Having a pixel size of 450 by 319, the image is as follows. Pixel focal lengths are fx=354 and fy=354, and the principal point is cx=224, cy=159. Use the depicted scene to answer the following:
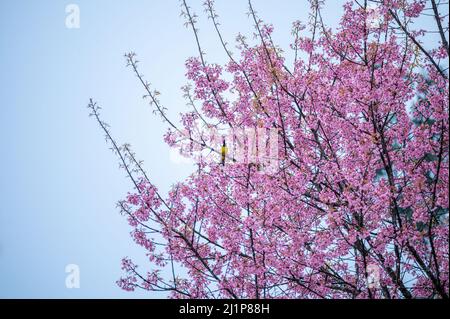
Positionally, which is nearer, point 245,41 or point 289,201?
point 289,201

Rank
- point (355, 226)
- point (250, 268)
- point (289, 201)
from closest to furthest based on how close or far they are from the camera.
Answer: point (355, 226) → point (250, 268) → point (289, 201)

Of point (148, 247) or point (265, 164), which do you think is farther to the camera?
point (148, 247)

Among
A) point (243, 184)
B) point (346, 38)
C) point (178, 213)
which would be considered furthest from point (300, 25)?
point (178, 213)

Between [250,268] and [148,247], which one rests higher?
[148,247]

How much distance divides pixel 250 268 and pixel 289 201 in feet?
3.63

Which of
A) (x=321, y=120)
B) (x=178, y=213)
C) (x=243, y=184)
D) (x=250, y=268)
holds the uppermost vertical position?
(x=321, y=120)

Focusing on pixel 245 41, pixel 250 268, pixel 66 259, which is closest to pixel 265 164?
pixel 250 268

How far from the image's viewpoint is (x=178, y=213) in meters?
5.51

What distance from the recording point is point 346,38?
5.54 meters
